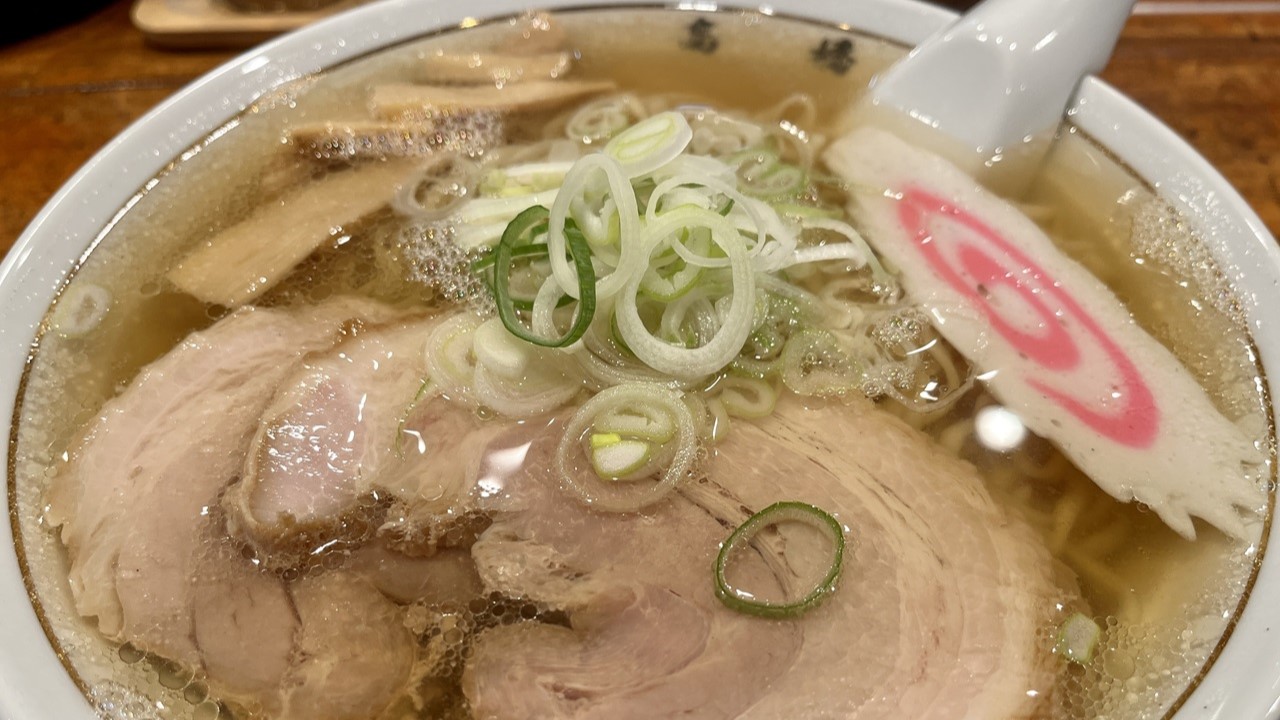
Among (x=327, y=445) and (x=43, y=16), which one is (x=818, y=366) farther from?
(x=43, y=16)

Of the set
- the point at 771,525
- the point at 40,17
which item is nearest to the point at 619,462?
the point at 771,525

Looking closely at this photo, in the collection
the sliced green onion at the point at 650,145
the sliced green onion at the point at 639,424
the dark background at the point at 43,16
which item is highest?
the sliced green onion at the point at 650,145

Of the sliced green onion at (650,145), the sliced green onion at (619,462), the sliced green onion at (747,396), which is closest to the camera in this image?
the sliced green onion at (619,462)

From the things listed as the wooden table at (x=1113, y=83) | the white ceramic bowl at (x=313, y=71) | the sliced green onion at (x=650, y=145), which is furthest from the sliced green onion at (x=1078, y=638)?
the wooden table at (x=1113, y=83)

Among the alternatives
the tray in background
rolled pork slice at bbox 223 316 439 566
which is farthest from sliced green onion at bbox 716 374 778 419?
the tray in background

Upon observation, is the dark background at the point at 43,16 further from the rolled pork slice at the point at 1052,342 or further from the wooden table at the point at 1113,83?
the rolled pork slice at the point at 1052,342

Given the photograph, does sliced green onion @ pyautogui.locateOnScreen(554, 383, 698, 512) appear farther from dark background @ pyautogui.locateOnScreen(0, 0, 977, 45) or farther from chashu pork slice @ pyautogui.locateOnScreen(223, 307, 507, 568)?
dark background @ pyautogui.locateOnScreen(0, 0, 977, 45)
